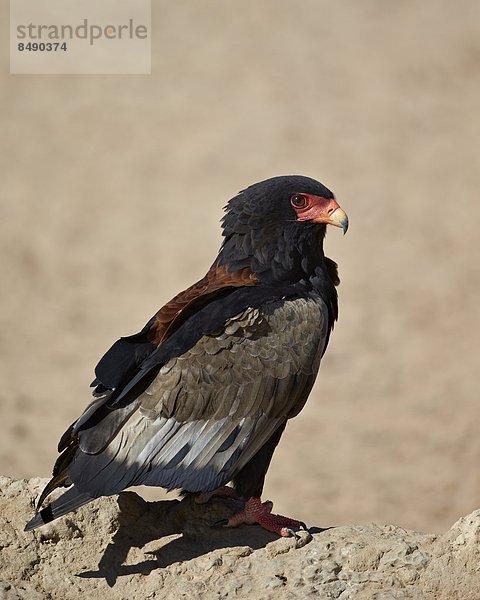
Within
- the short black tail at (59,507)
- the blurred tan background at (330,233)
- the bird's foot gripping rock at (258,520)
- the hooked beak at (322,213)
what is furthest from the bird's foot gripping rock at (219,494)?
the blurred tan background at (330,233)

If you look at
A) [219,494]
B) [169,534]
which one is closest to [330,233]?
[219,494]

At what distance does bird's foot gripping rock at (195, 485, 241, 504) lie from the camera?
21.9ft

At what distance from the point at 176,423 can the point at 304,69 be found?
1620cm

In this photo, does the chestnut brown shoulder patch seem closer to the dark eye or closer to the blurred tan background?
the dark eye

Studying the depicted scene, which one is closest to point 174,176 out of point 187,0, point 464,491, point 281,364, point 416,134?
point 416,134

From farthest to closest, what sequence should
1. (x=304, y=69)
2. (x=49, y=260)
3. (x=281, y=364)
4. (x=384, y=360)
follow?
(x=304, y=69), (x=49, y=260), (x=384, y=360), (x=281, y=364)

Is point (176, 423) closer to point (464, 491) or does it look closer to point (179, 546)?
point (179, 546)

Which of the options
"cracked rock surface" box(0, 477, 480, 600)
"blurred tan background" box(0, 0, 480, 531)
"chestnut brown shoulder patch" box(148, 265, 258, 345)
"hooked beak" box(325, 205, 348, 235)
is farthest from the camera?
"blurred tan background" box(0, 0, 480, 531)

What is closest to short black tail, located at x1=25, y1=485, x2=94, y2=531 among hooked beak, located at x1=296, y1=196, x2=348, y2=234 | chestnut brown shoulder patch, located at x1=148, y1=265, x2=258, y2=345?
chestnut brown shoulder patch, located at x1=148, y1=265, x2=258, y2=345

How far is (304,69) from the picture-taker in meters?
21.9

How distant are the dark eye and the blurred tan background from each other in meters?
5.57

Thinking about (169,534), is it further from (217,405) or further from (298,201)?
(298,201)

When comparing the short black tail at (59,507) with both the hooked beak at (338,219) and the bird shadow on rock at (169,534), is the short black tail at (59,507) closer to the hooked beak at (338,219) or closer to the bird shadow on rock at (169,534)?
the bird shadow on rock at (169,534)

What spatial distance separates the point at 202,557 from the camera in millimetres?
6168
